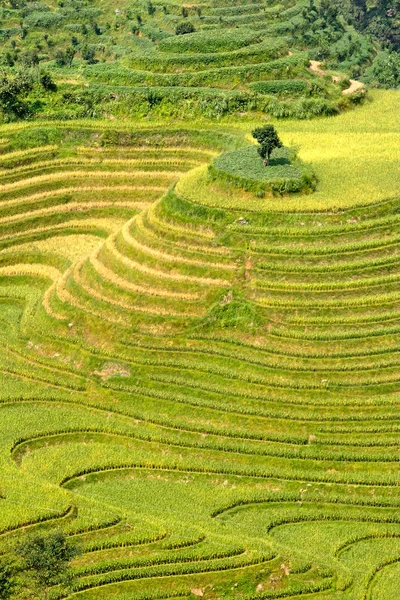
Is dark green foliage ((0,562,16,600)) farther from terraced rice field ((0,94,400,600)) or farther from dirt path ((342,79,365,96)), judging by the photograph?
dirt path ((342,79,365,96))

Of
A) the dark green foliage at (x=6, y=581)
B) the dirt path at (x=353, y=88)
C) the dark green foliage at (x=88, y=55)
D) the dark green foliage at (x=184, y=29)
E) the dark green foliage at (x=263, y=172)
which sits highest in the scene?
the dark green foliage at (x=184, y=29)

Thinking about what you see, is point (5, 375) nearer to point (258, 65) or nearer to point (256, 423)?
point (256, 423)

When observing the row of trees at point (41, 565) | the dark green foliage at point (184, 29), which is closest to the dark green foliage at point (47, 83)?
the dark green foliage at point (184, 29)

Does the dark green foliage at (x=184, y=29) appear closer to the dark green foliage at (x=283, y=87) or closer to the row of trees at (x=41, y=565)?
the dark green foliage at (x=283, y=87)

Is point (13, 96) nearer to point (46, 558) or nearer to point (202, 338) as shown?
point (202, 338)

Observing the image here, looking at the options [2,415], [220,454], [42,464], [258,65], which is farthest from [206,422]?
[258,65]

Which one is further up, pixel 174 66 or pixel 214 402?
pixel 174 66

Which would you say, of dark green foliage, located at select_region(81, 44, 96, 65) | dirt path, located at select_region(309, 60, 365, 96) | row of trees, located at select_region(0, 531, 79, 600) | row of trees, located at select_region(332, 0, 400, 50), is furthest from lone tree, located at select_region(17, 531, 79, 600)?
row of trees, located at select_region(332, 0, 400, 50)

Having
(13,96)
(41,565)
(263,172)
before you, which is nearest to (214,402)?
(41,565)
